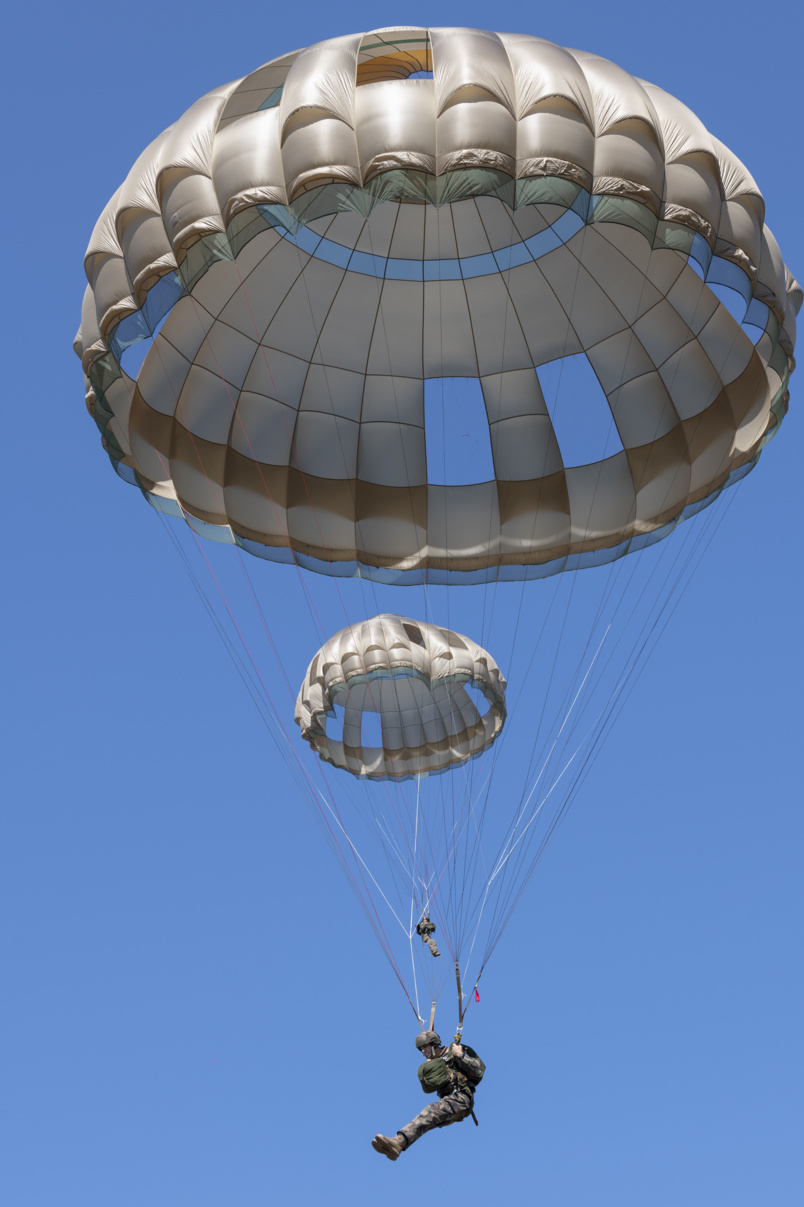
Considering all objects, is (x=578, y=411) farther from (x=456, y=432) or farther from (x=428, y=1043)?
(x=428, y=1043)

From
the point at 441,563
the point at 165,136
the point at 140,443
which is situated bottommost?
the point at 441,563

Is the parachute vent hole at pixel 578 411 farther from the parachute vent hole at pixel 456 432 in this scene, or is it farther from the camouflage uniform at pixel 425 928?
the camouflage uniform at pixel 425 928

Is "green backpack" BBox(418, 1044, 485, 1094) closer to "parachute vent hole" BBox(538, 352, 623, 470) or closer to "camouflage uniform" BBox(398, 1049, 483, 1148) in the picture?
"camouflage uniform" BBox(398, 1049, 483, 1148)

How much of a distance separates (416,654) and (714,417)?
577 cm

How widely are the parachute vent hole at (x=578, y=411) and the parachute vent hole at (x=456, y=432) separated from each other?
74 cm

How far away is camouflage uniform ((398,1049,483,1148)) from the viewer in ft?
41.2

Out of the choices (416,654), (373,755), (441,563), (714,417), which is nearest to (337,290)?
(441,563)

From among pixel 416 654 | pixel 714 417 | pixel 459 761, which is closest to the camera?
pixel 714 417

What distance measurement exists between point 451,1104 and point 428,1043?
1.82 feet

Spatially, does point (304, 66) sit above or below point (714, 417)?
above

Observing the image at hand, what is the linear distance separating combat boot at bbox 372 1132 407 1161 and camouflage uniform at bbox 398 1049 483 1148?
10 centimetres

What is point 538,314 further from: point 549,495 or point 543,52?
point 543,52

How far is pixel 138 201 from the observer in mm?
12742

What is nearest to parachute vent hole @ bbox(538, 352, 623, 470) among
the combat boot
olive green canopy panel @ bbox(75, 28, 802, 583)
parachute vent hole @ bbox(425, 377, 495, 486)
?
olive green canopy panel @ bbox(75, 28, 802, 583)
